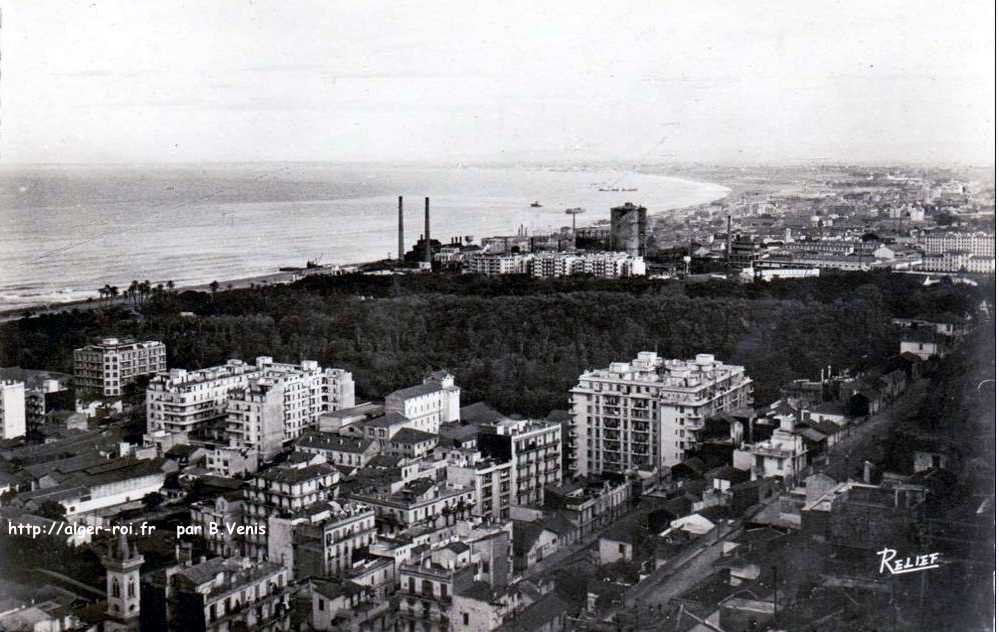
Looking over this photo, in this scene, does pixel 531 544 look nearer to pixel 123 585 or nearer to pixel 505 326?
pixel 123 585

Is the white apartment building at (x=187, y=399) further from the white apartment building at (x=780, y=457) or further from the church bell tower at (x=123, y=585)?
the white apartment building at (x=780, y=457)

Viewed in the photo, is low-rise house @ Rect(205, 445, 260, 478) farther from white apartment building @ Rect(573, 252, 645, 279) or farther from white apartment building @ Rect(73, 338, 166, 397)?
white apartment building @ Rect(573, 252, 645, 279)

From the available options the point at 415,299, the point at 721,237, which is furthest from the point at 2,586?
the point at 721,237

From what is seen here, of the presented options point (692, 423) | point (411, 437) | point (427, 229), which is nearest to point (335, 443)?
point (411, 437)

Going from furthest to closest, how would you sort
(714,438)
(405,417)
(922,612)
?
1. (405,417)
2. (714,438)
3. (922,612)

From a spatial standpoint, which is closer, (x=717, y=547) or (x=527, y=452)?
(x=717, y=547)

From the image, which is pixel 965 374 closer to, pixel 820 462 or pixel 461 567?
pixel 820 462
